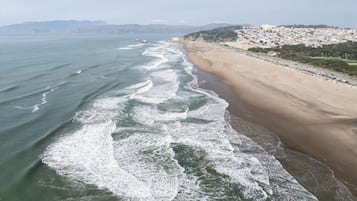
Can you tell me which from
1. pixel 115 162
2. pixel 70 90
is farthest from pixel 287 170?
pixel 70 90

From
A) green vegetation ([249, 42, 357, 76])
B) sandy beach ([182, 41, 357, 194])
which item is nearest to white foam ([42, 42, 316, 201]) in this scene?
sandy beach ([182, 41, 357, 194])

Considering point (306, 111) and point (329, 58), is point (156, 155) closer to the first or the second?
point (306, 111)

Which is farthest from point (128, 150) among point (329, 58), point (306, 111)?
point (329, 58)

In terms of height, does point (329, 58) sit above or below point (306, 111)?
below

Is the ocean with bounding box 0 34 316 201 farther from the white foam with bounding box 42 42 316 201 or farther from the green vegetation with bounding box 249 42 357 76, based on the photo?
the green vegetation with bounding box 249 42 357 76

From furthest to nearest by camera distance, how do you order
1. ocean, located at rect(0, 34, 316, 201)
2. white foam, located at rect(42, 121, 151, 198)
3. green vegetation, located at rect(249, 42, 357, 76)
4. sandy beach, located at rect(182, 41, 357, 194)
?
green vegetation, located at rect(249, 42, 357, 76)
sandy beach, located at rect(182, 41, 357, 194)
white foam, located at rect(42, 121, 151, 198)
ocean, located at rect(0, 34, 316, 201)

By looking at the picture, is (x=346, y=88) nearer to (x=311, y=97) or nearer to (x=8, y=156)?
(x=311, y=97)

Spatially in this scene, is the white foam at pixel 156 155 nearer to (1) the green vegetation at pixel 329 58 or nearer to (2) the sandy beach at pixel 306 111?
(2) the sandy beach at pixel 306 111

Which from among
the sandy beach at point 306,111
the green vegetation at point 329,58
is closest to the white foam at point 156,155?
the sandy beach at point 306,111
